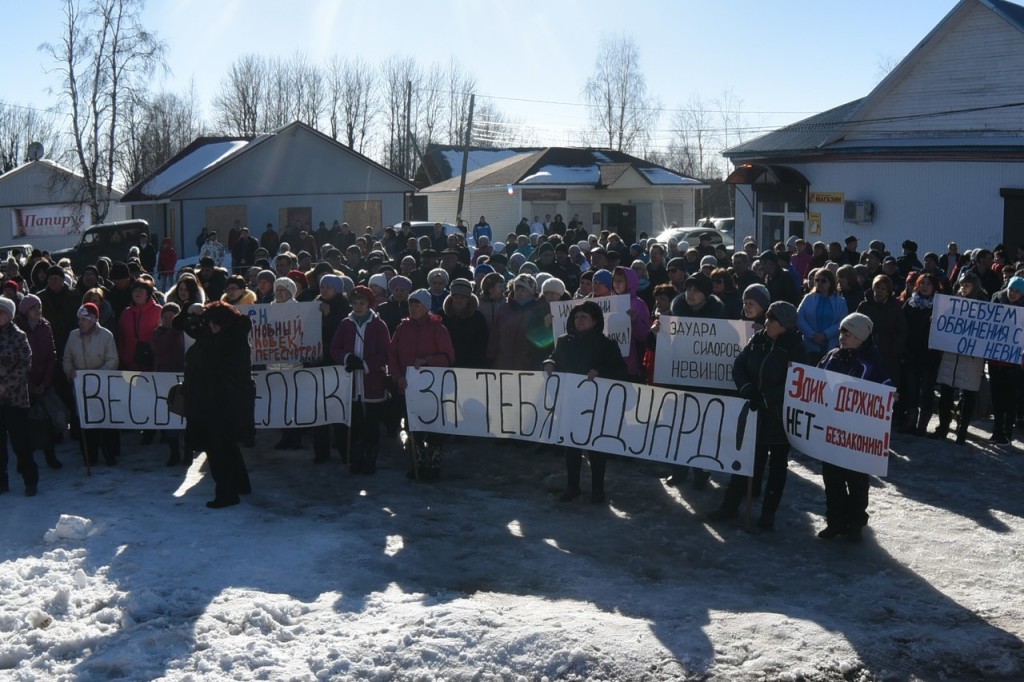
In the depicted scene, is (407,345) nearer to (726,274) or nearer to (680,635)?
(726,274)

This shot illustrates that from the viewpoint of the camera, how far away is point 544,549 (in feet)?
27.7

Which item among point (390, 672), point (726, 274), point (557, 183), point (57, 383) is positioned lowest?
point (390, 672)

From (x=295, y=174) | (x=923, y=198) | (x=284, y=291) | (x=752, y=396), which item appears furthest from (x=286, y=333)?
(x=295, y=174)

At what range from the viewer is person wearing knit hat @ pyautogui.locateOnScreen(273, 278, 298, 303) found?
1179 cm

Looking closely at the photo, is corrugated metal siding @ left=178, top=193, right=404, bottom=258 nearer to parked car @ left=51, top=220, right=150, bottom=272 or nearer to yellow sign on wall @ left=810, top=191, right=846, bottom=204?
parked car @ left=51, top=220, right=150, bottom=272

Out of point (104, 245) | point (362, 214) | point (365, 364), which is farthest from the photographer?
point (362, 214)

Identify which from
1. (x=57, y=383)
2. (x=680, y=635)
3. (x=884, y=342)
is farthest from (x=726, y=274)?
(x=57, y=383)

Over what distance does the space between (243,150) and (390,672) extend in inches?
1428

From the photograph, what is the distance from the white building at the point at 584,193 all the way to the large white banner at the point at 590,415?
38.0 m

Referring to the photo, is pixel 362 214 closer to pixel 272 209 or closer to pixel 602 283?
pixel 272 209

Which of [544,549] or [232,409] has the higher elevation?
[232,409]

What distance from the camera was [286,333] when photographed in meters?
11.5

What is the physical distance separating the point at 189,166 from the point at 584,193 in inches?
A: 670

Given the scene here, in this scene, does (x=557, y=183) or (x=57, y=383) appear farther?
(x=557, y=183)
